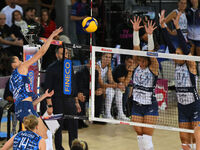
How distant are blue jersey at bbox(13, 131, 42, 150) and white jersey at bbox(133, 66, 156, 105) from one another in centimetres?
264

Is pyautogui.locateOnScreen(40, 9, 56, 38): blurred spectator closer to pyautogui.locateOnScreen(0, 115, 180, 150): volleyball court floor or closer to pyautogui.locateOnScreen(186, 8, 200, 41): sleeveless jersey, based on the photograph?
pyautogui.locateOnScreen(0, 115, 180, 150): volleyball court floor

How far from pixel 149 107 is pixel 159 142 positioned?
7.30 feet

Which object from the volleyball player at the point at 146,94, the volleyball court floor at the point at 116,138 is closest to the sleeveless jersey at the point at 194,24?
the volleyball court floor at the point at 116,138

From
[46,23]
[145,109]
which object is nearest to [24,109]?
[145,109]

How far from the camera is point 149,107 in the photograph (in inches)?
347

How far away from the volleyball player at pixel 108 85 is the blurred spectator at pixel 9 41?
4203 mm

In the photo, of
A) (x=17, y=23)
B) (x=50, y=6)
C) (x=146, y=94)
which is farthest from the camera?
(x=50, y=6)

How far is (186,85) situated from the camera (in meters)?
8.70

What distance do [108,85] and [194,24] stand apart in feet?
13.4

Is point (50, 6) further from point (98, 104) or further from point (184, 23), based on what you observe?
point (98, 104)

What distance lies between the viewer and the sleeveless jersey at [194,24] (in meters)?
13.0

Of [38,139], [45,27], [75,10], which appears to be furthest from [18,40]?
[38,139]

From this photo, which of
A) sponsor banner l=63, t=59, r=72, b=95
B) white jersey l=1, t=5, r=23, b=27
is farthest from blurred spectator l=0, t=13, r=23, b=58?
sponsor banner l=63, t=59, r=72, b=95

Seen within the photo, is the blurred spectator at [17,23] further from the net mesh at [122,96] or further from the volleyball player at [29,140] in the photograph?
the volleyball player at [29,140]
